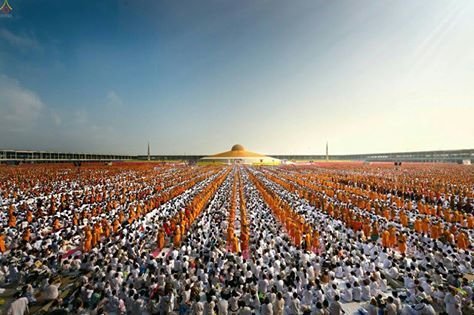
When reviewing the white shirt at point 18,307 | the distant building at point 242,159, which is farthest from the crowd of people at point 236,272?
the distant building at point 242,159

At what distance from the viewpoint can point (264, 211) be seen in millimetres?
18172

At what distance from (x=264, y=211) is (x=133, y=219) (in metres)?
8.80

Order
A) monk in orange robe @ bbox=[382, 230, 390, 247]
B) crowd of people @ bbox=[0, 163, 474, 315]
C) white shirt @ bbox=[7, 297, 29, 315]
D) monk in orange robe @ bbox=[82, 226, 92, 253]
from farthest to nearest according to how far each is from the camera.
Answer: monk in orange robe @ bbox=[382, 230, 390, 247]
monk in orange robe @ bbox=[82, 226, 92, 253]
crowd of people @ bbox=[0, 163, 474, 315]
white shirt @ bbox=[7, 297, 29, 315]

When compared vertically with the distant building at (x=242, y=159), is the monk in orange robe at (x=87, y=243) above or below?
below

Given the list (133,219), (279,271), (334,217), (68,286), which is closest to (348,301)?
(279,271)

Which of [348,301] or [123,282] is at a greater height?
[123,282]

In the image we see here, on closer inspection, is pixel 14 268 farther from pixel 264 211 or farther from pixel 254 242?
pixel 264 211

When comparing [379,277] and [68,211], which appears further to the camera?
[68,211]

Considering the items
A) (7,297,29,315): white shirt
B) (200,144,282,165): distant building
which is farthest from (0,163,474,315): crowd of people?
(200,144,282,165): distant building

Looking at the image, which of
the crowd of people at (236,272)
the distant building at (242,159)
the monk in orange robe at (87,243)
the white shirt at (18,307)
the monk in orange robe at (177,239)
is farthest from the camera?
the distant building at (242,159)

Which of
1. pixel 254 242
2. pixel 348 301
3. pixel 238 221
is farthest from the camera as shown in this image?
pixel 238 221

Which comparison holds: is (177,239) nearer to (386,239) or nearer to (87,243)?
(87,243)

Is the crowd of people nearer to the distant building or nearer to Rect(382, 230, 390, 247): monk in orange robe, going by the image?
Rect(382, 230, 390, 247): monk in orange robe

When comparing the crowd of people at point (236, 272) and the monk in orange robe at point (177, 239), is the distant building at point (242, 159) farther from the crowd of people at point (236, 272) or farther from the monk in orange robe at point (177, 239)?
the monk in orange robe at point (177, 239)
